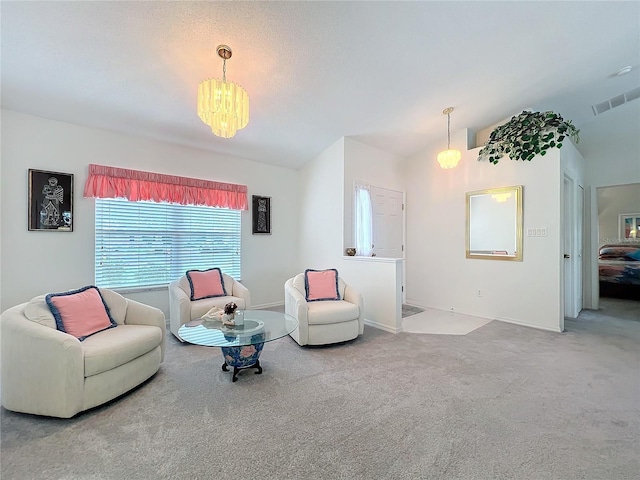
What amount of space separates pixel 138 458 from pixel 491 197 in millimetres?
4928

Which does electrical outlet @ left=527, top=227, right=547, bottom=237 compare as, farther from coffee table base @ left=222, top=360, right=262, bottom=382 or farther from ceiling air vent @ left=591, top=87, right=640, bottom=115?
coffee table base @ left=222, top=360, right=262, bottom=382

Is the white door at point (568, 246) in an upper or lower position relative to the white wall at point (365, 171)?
lower

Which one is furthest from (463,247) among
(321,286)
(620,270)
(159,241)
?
(159,241)

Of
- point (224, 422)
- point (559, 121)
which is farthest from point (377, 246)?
point (224, 422)

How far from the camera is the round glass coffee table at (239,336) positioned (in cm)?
219

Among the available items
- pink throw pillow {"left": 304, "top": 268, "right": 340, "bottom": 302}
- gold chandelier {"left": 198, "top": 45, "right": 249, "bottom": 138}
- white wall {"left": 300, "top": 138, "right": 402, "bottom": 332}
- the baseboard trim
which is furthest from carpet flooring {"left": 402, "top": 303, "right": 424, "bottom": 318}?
gold chandelier {"left": 198, "top": 45, "right": 249, "bottom": 138}

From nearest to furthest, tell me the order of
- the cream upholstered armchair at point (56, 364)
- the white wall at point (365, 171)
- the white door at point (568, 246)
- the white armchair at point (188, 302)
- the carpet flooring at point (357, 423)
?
1. the carpet flooring at point (357, 423)
2. the cream upholstered armchair at point (56, 364)
3. the white armchair at point (188, 302)
4. the white door at point (568, 246)
5. the white wall at point (365, 171)

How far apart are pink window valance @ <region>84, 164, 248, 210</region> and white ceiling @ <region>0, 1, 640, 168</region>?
55 cm

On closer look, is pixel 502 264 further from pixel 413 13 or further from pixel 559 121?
pixel 413 13

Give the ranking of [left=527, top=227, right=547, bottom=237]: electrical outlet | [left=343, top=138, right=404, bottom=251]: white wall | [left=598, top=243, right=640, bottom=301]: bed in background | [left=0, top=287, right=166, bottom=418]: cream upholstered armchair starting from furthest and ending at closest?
1. [left=598, top=243, right=640, bottom=301]: bed in background
2. [left=343, top=138, right=404, bottom=251]: white wall
3. [left=527, top=227, right=547, bottom=237]: electrical outlet
4. [left=0, top=287, right=166, bottom=418]: cream upholstered armchair

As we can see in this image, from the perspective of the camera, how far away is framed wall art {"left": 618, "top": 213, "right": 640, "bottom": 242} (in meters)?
5.27

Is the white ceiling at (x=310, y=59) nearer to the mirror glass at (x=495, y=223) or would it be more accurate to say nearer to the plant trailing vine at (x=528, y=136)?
the plant trailing vine at (x=528, y=136)

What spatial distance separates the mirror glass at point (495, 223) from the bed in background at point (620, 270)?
10.1 ft

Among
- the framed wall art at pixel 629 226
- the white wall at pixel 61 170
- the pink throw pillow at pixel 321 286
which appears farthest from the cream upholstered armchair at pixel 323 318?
the framed wall art at pixel 629 226
